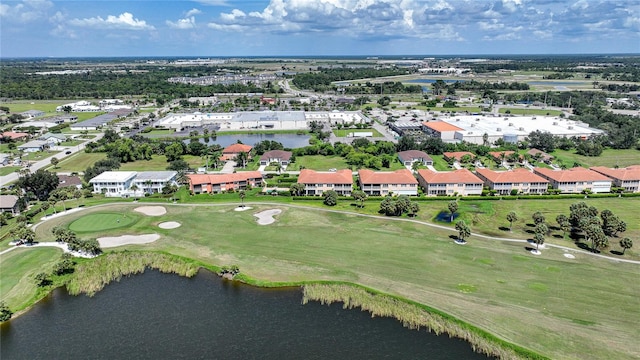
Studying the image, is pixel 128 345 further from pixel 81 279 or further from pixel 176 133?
pixel 176 133

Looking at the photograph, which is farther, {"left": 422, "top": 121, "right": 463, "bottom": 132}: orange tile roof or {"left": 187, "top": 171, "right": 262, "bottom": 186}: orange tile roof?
{"left": 422, "top": 121, "right": 463, "bottom": 132}: orange tile roof

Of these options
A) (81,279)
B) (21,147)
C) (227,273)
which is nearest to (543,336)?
(227,273)

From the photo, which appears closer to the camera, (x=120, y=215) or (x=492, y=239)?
(x=492, y=239)

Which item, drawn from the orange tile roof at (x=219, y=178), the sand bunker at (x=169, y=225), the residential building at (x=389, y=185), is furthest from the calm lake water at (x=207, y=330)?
the residential building at (x=389, y=185)

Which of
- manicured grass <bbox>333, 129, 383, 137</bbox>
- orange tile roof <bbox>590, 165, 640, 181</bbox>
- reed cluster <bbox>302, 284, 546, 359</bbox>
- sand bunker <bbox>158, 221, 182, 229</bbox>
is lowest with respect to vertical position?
reed cluster <bbox>302, 284, 546, 359</bbox>

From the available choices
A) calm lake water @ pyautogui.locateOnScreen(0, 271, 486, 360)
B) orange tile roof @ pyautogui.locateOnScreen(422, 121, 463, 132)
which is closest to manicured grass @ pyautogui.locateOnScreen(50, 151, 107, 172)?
calm lake water @ pyautogui.locateOnScreen(0, 271, 486, 360)

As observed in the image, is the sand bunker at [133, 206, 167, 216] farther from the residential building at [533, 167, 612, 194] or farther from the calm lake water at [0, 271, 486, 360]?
the residential building at [533, 167, 612, 194]

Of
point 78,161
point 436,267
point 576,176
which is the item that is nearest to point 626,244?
point 436,267
